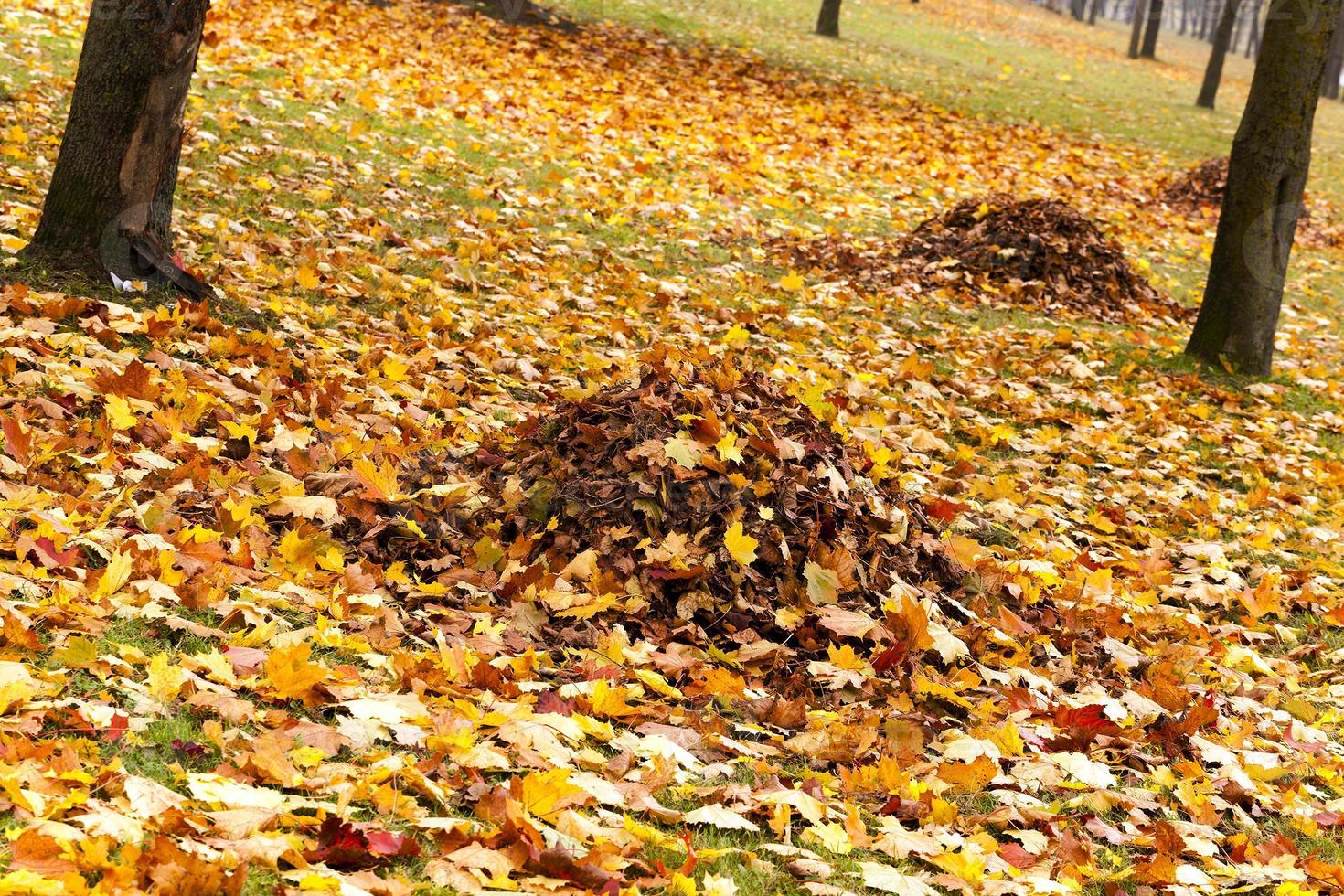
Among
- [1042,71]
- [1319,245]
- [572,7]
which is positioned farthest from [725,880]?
[1042,71]

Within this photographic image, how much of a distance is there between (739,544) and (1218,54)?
75.4ft

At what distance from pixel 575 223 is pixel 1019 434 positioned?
4.08 m

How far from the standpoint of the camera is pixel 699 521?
4328mm

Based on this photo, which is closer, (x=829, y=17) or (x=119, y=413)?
(x=119, y=413)

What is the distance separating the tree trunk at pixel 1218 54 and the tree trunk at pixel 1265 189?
1554 centimetres

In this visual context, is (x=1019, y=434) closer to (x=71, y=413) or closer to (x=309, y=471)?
(x=309, y=471)

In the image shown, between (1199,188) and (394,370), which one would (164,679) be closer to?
(394,370)

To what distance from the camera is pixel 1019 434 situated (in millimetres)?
7262

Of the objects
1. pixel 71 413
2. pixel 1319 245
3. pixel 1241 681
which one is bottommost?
pixel 1241 681

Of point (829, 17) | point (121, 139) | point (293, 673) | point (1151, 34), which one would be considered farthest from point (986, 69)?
point (293, 673)

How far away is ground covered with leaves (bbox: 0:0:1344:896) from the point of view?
9.20ft

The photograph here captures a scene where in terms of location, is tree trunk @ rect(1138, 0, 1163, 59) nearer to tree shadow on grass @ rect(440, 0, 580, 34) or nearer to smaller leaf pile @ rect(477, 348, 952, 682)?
tree shadow on grass @ rect(440, 0, 580, 34)

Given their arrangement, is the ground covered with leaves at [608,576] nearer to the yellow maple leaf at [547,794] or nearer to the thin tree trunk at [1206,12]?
the yellow maple leaf at [547,794]

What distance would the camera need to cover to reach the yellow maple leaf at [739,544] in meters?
4.20
